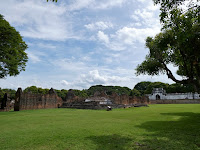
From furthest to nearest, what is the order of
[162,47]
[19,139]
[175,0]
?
1. [162,47]
2. [175,0]
3. [19,139]

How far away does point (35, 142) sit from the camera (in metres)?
5.16

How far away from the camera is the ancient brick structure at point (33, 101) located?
21.8 metres

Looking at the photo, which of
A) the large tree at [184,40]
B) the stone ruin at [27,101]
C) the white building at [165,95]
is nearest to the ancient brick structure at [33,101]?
the stone ruin at [27,101]

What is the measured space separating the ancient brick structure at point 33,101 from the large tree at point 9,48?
5.24 meters

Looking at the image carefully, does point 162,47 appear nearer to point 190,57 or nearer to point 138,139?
point 190,57

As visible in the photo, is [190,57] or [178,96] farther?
[178,96]

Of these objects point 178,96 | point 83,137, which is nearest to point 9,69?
point 83,137

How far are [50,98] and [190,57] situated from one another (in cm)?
2421

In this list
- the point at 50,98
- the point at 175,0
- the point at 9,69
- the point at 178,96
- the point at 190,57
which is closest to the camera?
the point at 175,0

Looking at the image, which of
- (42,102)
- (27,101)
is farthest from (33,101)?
(42,102)

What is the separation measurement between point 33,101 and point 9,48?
399 inches

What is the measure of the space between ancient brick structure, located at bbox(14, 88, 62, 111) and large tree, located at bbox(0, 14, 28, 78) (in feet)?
17.2

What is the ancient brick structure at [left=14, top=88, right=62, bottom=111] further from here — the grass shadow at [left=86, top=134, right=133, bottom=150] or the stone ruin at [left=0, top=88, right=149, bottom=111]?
the grass shadow at [left=86, top=134, right=133, bottom=150]

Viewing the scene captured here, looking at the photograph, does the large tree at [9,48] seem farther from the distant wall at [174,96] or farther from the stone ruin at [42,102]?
the distant wall at [174,96]
